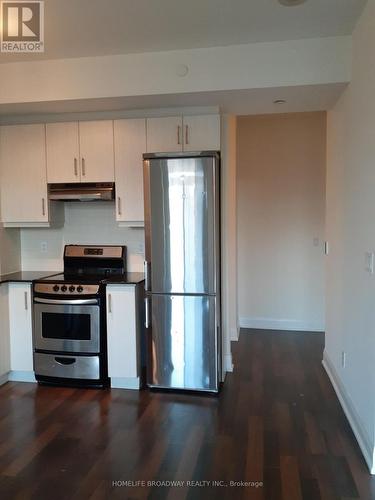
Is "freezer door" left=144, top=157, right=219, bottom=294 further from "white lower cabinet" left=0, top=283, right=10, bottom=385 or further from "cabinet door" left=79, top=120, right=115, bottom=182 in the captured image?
"white lower cabinet" left=0, top=283, right=10, bottom=385

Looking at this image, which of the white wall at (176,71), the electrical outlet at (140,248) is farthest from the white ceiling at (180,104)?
the electrical outlet at (140,248)

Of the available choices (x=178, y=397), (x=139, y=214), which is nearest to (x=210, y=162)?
(x=139, y=214)

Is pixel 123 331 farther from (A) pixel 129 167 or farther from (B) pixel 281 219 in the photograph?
(B) pixel 281 219

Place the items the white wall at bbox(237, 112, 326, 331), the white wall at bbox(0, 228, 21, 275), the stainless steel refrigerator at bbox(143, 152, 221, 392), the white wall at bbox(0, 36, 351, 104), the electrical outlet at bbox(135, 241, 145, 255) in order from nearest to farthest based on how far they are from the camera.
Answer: the white wall at bbox(0, 36, 351, 104) < the stainless steel refrigerator at bbox(143, 152, 221, 392) < the white wall at bbox(0, 228, 21, 275) < the electrical outlet at bbox(135, 241, 145, 255) < the white wall at bbox(237, 112, 326, 331)

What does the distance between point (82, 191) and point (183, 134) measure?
3.37ft

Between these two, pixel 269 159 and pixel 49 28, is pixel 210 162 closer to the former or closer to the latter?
pixel 49 28

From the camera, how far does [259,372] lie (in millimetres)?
3857

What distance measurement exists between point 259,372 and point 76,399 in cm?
165

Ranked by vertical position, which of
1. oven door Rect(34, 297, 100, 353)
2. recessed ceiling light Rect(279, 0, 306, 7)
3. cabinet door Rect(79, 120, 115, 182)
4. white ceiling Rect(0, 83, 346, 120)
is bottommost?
oven door Rect(34, 297, 100, 353)

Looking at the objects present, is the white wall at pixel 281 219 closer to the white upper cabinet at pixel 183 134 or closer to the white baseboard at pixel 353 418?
the white baseboard at pixel 353 418

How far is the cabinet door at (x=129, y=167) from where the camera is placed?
3.57 metres

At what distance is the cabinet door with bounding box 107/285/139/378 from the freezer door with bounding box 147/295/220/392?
0.15m

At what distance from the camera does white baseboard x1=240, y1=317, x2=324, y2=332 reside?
17.0 feet

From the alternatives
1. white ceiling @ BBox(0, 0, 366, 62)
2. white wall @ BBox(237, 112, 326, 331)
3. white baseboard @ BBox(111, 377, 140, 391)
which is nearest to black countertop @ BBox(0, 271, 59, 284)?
white baseboard @ BBox(111, 377, 140, 391)
